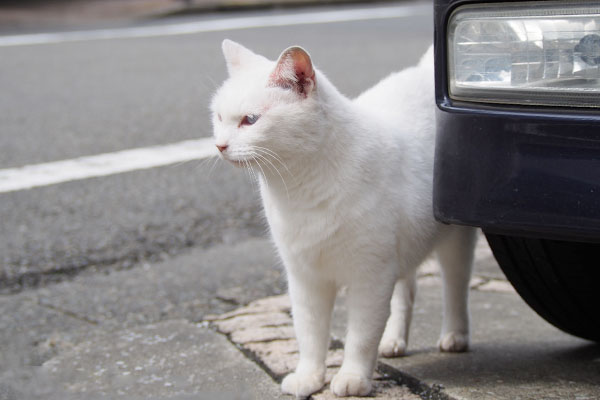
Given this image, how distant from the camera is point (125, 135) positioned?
16.0ft

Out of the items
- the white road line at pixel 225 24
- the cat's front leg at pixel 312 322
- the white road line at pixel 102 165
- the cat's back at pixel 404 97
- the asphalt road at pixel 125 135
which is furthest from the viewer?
the white road line at pixel 225 24

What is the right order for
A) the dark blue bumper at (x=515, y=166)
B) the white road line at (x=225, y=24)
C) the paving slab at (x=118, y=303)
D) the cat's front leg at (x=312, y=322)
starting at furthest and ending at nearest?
the white road line at (x=225, y=24), the paving slab at (x=118, y=303), the cat's front leg at (x=312, y=322), the dark blue bumper at (x=515, y=166)

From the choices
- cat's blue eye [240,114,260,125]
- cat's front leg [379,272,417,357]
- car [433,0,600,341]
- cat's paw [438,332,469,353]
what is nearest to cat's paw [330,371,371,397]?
cat's front leg [379,272,417,357]

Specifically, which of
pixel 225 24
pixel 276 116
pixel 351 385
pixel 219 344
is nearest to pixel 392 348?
pixel 351 385

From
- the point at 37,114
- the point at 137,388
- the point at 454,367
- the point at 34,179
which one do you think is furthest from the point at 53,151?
the point at 454,367

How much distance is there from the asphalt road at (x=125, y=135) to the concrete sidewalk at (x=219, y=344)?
0.27 m

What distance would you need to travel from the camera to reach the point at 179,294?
9.87 feet

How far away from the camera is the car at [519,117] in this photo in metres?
1.59

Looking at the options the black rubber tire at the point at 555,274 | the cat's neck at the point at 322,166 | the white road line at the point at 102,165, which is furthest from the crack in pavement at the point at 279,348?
the white road line at the point at 102,165

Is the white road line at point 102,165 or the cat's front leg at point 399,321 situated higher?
the cat's front leg at point 399,321

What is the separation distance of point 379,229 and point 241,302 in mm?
1013

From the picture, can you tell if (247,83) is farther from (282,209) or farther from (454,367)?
(454,367)

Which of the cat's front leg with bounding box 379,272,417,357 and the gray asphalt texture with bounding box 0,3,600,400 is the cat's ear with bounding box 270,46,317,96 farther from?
the gray asphalt texture with bounding box 0,3,600,400

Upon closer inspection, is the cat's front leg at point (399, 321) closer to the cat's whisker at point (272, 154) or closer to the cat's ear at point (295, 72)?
the cat's whisker at point (272, 154)
